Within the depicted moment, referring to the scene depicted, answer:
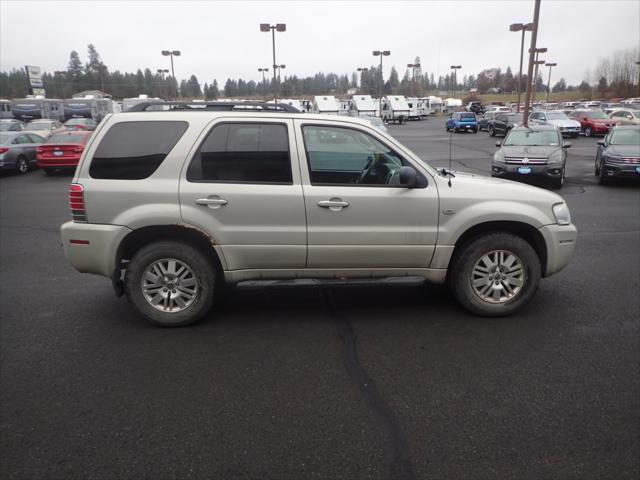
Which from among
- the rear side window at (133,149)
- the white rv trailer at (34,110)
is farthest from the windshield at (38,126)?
the white rv trailer at (34,110)

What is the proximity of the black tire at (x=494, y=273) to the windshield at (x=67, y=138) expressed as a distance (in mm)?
16987

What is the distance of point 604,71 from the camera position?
106 metres

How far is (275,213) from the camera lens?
454 cm

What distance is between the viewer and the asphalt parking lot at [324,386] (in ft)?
9.38

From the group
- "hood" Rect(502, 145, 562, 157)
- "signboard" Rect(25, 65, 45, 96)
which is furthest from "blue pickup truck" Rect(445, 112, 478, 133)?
"signboard" Rect(25, 65, 45, 96)

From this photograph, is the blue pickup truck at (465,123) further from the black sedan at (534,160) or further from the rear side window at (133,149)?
the rear side window at (133,149)

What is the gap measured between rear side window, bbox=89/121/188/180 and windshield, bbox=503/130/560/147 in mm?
12663

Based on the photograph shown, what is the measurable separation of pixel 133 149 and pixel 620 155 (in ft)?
44.1

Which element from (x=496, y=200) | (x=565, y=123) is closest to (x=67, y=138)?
(x=496, y=200)

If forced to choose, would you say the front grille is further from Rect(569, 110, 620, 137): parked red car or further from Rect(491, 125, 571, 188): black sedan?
Rect(569, 110, 620, 137): parked red car

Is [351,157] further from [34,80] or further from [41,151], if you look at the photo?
[34,80]

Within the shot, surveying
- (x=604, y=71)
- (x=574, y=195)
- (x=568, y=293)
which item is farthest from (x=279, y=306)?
(x=604, y=71)

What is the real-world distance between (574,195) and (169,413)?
1213 centimetres

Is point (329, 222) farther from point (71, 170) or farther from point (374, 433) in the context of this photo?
point (71, 170)
